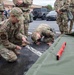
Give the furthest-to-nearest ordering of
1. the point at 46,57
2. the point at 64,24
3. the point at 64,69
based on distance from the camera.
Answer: the point at 64,24 < the point at 46,57 < the point at 64,69

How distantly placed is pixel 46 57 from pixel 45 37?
18.6 feet

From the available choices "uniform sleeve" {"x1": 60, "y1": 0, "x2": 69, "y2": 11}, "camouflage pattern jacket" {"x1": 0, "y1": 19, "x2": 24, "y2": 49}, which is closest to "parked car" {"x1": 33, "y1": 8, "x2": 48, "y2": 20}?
"uniform sleeve" {"x1": 60, "y1": 0, "x2": 69, "y2": 11}

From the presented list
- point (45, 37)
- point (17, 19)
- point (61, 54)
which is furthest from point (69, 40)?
point (45, 37)

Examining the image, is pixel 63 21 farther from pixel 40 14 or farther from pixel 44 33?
pixel 40 14

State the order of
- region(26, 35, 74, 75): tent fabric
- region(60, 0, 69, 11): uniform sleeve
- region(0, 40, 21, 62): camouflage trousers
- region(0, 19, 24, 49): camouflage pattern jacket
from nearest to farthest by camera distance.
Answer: region(26, 35, 74, 75): tent fabric, region(0, 19, 24, 49): camouflage pattern jacket, region(0, 40, 21, 62): camouflage trousers, region(60, 0, 69, 11): uniform sleeve

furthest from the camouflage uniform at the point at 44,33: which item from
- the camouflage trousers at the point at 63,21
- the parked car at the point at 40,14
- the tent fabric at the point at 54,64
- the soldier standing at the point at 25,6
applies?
the parked car at the point at 40,14

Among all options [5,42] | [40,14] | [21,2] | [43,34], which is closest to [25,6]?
[21,2]

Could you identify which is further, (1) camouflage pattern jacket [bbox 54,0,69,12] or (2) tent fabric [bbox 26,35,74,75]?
(1) camouflage pattern jacket [bbox 54,0,69,12]

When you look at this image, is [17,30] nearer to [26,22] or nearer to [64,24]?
[26,22]

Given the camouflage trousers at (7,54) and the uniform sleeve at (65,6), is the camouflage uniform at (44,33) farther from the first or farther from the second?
the camouflage trousers at (7,54)

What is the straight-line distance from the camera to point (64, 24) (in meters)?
9.88

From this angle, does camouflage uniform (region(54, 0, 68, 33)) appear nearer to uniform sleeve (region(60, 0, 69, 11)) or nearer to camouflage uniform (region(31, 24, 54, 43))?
uniform sleeve (region(60, 0, 69, 11))

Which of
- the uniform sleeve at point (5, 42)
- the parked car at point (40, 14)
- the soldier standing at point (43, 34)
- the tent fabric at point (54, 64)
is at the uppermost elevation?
the tent fabric at point (54, 64)

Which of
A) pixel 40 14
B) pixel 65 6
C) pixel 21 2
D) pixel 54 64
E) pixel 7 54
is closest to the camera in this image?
pixel 54 64
